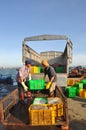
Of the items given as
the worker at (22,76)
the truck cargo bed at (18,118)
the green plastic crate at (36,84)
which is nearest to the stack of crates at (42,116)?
the truck cargo bed at (18,118)

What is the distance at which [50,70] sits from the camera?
781 cm

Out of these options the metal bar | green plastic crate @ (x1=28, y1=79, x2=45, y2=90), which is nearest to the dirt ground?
green plastic crate @ (x1=28, y1=79, x2=45, y2=90)

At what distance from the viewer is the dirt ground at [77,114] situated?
771cm

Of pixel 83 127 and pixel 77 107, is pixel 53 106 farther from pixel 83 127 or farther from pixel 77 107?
pixel 77 107

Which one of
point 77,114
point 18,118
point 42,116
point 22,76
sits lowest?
point 77,114

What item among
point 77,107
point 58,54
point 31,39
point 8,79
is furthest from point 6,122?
point 8,79

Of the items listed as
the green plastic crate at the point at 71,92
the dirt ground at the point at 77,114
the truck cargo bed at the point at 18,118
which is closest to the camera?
the truck cargo bed at the point at 18,118

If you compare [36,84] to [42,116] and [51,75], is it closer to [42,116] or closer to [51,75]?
[51,75]

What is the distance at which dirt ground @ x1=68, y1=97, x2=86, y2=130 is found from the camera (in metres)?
7.71

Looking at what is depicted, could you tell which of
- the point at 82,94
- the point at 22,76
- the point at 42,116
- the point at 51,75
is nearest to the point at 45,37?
the point at 82,94

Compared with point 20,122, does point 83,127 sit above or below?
below

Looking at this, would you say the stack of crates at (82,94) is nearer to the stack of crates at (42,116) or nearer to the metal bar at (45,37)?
the metal bar at (45,37)

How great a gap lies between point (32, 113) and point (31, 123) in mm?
291

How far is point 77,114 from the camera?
9234 mm
